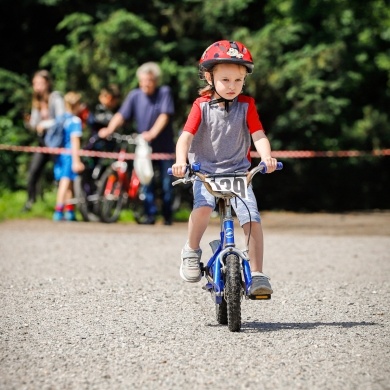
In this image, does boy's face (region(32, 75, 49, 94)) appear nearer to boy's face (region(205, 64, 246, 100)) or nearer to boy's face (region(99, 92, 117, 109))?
boy's face (region(99, 92, 117, 109))

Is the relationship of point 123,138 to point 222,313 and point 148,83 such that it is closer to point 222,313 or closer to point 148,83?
point 148,83

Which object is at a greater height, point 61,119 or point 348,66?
point 348,66

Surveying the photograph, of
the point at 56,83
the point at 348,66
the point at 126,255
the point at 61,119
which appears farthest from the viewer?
the point at 348,66

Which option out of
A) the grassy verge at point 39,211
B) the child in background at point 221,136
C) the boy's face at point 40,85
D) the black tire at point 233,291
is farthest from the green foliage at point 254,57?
the black tire at point 233,291

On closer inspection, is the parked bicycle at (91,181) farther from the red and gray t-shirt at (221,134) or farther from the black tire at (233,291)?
the black tire at (233,291)

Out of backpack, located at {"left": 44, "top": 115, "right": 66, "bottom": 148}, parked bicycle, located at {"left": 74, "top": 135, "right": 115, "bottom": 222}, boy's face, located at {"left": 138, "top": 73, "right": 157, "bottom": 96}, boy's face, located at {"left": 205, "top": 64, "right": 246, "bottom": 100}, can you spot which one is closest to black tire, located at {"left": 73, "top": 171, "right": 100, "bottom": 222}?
parked bicycle, located at {"left": 74, "top": 135, "right": 115, "bottom": 222}

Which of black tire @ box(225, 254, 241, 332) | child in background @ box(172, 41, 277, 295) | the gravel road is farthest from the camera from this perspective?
child in background @ box(172, 41, 277, 295)

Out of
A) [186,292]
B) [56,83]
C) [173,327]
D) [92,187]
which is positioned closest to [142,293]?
[186,292]

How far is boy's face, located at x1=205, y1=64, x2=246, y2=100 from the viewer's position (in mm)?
6273

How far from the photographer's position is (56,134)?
47.7 feet

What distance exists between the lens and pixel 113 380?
474 centimetres

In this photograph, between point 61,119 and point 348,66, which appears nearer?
point 61,119

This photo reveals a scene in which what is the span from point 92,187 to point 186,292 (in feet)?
23.0

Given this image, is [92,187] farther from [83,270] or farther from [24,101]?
[83,270]
